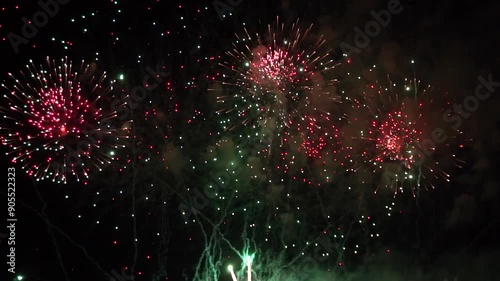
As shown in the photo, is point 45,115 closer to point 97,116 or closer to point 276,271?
point 97,116

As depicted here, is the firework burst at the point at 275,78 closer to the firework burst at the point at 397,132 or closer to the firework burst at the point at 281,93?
the firework burst at the point at 281,93

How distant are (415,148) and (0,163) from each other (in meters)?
4.50

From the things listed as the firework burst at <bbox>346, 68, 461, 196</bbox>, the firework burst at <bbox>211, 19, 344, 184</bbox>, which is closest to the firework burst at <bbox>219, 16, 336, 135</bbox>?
the firework burst at <bbox>211, 19, 344, 184</bbox>

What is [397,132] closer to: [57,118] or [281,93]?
[281,93]

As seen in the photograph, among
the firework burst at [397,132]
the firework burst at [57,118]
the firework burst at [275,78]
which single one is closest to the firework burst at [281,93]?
the firework burst at [275,78]

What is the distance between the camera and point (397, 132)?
5566 millimetres

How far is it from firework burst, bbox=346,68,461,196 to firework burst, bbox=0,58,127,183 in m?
2.69

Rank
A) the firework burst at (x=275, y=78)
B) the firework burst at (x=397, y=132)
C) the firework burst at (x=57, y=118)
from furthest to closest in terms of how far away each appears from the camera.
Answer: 1. the firework burst at (x=397, y=132)
2. the firework burst at (x=275, y=78)
3. the firework burst at (x=57, y=118)

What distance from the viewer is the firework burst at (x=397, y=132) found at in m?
5.62

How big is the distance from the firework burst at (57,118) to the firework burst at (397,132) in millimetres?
2694

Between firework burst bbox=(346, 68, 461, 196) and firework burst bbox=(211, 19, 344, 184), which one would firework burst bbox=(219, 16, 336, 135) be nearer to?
firework burst bbox=(211, 19, 344, 184)

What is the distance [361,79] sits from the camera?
5691 millimetres

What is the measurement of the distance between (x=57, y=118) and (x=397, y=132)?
3578 mm

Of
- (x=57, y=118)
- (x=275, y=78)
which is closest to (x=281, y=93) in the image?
(x=275, y=78)
